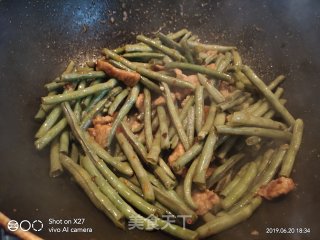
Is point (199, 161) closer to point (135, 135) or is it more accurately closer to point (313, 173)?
point (135, 135)

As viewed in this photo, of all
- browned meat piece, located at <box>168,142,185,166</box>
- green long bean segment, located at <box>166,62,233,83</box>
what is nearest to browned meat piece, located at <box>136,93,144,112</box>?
green long bean segment, located at <box>166,62,233,83</box>

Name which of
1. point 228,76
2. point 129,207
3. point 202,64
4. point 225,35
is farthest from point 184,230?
point 225,35

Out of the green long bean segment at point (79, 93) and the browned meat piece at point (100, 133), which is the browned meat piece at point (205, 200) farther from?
the green long bean segment at point (79, 93)

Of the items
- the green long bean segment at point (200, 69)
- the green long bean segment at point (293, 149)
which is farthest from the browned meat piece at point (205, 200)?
the green long bean segment at point (200, 69)

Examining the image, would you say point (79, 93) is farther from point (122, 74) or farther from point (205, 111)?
point (205, 111)

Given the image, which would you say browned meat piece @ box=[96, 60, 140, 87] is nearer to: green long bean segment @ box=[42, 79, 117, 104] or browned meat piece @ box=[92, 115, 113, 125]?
green long bean segment @ box=[42, 79, 117, 104]
